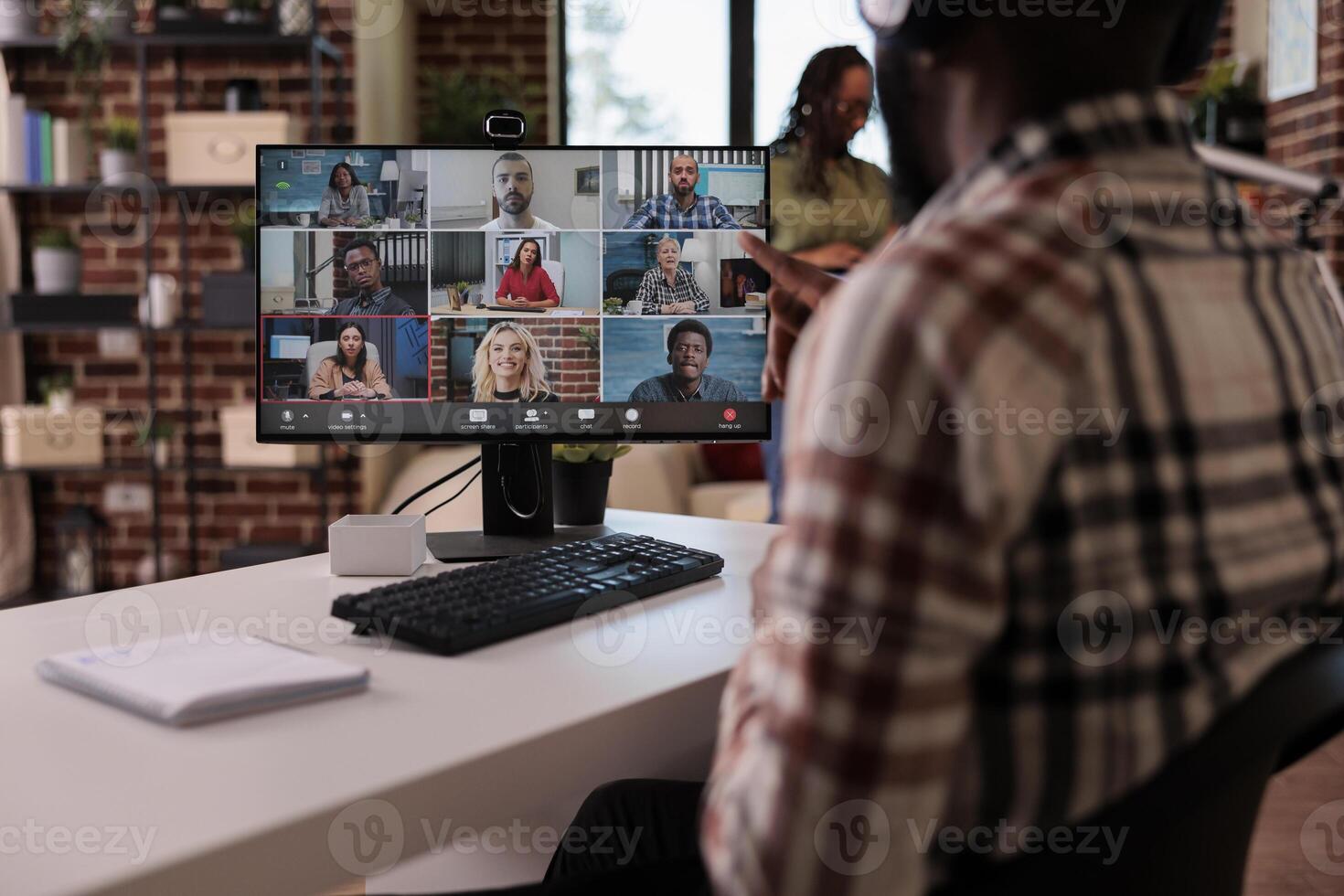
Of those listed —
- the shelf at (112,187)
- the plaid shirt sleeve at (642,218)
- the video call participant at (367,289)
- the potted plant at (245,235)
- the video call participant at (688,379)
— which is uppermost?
the shelf at (112,187)

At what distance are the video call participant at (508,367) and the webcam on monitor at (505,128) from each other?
23cm

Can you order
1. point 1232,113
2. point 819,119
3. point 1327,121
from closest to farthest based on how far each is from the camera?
point 819,119 → point 1327,121 → point 1232,113

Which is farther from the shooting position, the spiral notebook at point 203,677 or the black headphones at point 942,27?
the spiral notebook at point 203,677

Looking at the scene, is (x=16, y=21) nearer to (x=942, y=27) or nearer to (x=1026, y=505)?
(x=942, y=27)

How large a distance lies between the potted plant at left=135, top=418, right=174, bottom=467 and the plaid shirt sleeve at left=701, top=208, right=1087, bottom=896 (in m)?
3.93

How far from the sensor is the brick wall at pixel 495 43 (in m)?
4.78

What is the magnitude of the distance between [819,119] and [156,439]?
2.60 metres

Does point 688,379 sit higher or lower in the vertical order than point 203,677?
higher

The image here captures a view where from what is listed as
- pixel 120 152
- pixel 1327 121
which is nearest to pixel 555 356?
pixel 120 152

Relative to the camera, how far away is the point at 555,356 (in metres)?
1.42

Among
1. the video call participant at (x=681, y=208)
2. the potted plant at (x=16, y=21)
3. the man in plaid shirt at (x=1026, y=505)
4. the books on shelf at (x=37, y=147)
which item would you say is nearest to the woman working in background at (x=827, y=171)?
the video call participant at (x=681, y=208)

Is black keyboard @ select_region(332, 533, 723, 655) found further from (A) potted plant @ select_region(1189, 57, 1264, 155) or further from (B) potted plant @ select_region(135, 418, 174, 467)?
(A) potted plant @ select_region(1189, 57, 1264, 155)

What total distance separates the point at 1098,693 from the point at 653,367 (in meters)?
0.96

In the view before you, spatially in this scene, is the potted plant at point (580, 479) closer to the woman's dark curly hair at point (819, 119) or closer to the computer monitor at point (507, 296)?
the computer monitor at point (507, 296)
